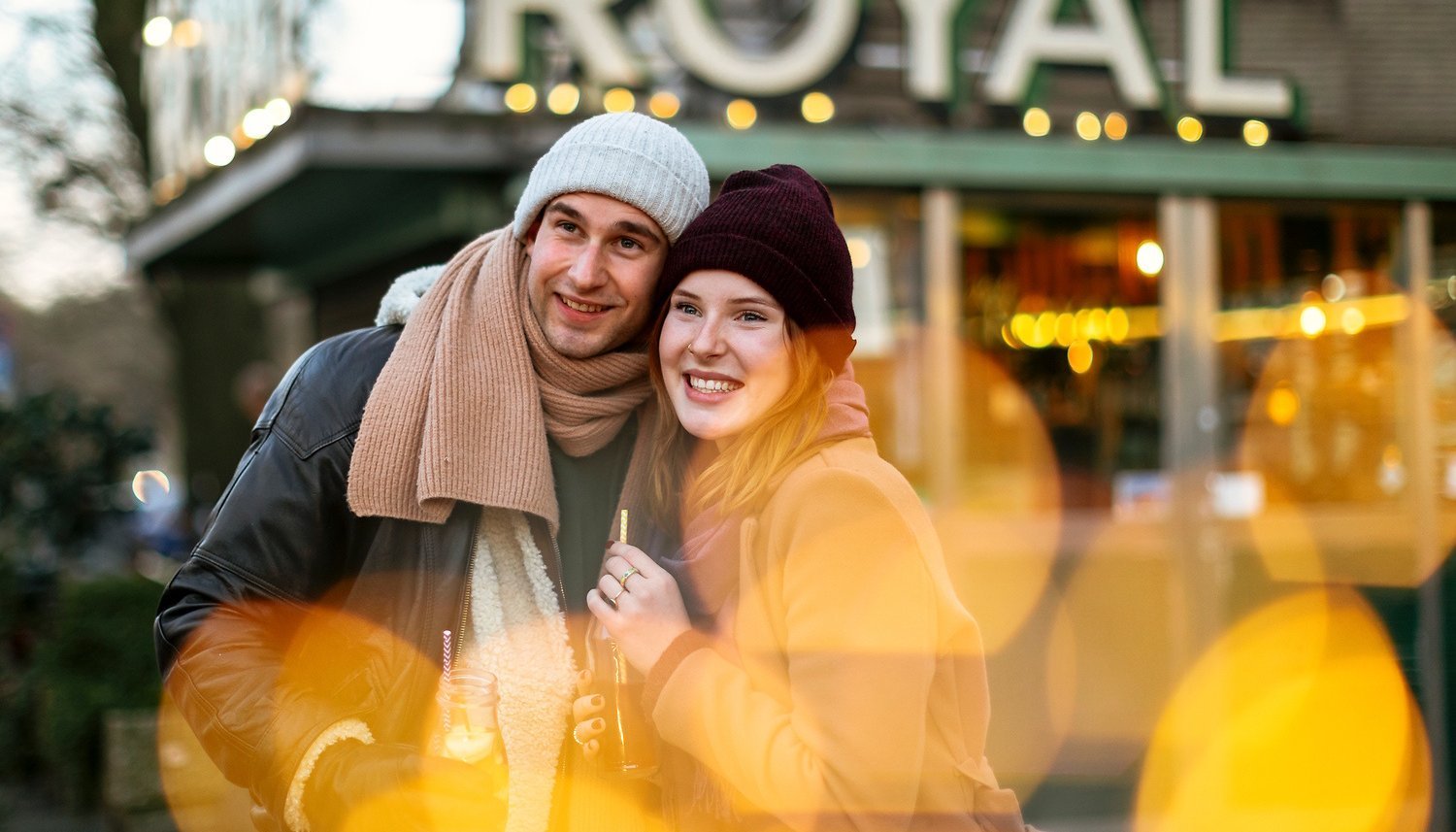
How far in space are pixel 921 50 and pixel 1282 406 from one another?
8.50 feet

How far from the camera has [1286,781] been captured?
A: 5.81 metres

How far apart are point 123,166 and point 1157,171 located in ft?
36.5

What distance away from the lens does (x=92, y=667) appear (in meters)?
6.26

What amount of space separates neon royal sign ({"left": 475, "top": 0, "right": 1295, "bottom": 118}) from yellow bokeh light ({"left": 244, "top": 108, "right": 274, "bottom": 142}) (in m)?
1.36

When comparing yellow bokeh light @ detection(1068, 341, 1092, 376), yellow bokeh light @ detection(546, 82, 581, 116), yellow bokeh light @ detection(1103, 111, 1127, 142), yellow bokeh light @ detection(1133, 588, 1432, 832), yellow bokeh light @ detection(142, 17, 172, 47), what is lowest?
yellow bokeh light @ detection(1133, 588, 1432, 832)

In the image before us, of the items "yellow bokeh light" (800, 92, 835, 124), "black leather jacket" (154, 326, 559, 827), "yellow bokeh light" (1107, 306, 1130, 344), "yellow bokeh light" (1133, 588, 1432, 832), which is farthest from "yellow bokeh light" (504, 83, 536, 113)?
"yellow bokeh light" (1133, 588, 1432, 832)

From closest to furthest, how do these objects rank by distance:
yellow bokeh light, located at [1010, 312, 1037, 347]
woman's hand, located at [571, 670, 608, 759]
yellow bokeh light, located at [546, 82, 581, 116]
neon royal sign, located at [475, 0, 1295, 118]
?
1. woman's hand, located at [571, 670, 608, 759]
2. neon royal sign, located at [475, 0, 1295, 118]
3. yellow bokeh light, located at [546, 82, 581, 116]
4. yellow bokeh light, located at [1010, 312, 1037, 347]

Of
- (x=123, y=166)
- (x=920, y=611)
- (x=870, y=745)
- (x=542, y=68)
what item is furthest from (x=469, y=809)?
(x=123, y=166)

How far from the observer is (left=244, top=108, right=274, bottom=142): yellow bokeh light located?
6762mm

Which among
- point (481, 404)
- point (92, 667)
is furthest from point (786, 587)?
point (92, 667)

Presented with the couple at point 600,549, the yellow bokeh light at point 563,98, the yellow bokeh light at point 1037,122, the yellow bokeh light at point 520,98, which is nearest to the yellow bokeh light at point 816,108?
the yellow bokeh light at point 1037,122

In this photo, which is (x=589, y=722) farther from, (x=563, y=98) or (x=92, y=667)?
(x=92, y=667)

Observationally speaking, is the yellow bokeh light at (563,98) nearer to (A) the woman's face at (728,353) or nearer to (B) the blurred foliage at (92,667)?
(B) the blurred foliage at (92,667)

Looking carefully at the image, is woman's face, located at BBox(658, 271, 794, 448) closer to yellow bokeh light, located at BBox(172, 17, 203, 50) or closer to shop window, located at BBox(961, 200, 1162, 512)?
shop window, located at BBox(961, 200, 1162, 512)
